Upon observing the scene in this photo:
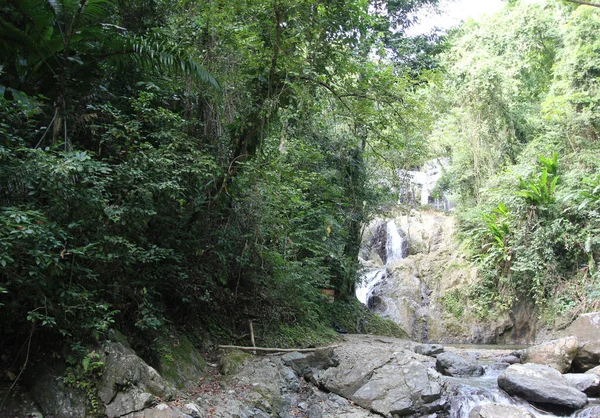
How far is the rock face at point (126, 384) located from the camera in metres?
4.09

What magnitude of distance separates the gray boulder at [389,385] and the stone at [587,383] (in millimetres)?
2326

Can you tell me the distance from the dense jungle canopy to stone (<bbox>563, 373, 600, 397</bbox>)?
15.4 feet

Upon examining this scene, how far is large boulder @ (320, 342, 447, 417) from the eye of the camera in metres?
6.04

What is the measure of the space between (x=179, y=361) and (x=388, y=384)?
3185 mm

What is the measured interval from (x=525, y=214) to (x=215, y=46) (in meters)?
10.8

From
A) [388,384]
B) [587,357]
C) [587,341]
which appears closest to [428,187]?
[587,341]

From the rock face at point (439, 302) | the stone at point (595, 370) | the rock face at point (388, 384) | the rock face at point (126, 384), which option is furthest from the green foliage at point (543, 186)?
the rock face at point (126, 384)

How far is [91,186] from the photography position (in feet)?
15.1

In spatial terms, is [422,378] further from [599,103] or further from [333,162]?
[599,103]

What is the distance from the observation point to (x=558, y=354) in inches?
316

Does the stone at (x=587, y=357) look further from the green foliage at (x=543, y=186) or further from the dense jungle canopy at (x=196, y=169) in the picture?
the green foliage at (x=543, y=186)

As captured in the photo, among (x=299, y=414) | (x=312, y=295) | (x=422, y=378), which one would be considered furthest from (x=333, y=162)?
(x=299, y=414)

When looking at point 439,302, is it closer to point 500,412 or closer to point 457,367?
point 457,367

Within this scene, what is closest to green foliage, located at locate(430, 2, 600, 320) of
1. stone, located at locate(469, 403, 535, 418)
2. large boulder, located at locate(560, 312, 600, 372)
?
large boulder, located at locate(560, 312, 600, 372)
